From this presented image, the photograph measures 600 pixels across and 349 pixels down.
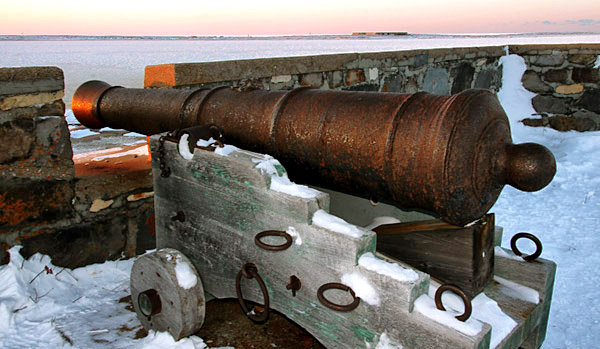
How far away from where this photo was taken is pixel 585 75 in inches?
262

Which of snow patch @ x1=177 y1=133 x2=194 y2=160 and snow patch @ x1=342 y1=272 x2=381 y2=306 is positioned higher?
snow patch @ x1=177 y1=133 x2=194 y2=160

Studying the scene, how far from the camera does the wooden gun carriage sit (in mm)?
1532

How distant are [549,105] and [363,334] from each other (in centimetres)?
662

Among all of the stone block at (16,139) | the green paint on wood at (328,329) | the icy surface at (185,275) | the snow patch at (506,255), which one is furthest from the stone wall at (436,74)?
the snow patch at (506,255)

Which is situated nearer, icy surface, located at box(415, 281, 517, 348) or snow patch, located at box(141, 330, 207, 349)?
icy surface, located at box(415, 281, 517, 348)

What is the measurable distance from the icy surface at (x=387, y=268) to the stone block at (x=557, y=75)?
6.46 meters

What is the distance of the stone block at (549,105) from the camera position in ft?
23.0

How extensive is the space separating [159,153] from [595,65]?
6454 mm

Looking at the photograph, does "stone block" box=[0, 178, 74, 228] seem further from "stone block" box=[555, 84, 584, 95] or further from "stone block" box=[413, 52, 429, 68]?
"stone block" box=[555, 84, 584, 95]

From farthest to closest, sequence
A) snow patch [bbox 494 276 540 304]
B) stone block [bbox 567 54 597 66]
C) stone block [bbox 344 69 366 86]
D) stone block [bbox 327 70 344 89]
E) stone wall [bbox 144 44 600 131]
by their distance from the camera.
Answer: stone block [bbox 567 54 597 66] < stone block [bbox 344 69 366 86] < stone block [bbox 327 70 344 89] < stone wall [bbox 144 44 600 131] < snow patch [bbox 494 276 540 304]

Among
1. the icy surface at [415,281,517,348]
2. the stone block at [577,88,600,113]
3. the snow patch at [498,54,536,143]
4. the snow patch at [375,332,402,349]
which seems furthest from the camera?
the snow patch at [498,54,536,143]

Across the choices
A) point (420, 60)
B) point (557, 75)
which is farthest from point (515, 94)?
point (420, 60)

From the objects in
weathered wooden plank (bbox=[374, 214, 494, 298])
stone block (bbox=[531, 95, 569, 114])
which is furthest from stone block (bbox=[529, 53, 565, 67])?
weathered wooden plank (bbox=[374, 214, 494, 298])

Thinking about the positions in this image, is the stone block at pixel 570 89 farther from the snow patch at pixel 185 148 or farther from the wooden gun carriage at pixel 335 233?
the snow patch at pixel 185 148
